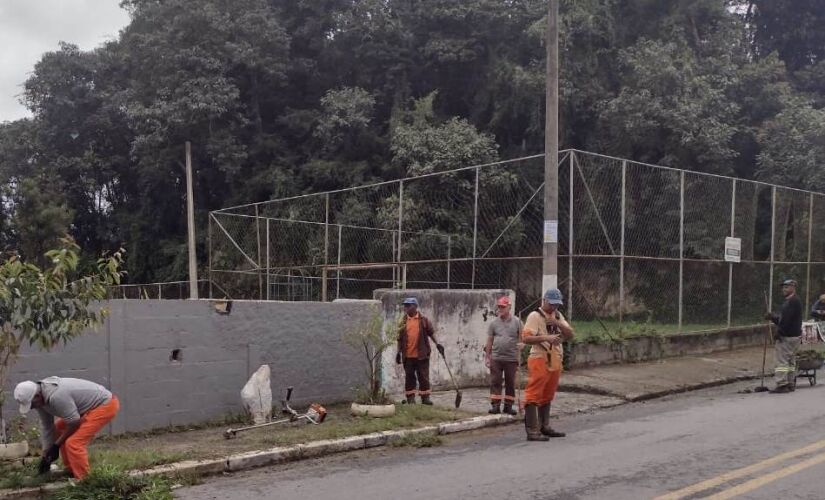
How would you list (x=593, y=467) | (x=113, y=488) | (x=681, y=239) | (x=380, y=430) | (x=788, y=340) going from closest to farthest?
(x=113, y=488), (x=593, y=467), (x=380, y=430), (x=788, y=340), (x=681, y=239)

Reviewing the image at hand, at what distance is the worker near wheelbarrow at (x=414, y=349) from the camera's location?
11148 millimetres

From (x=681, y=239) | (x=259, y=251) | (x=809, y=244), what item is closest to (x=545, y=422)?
(x=681, y=239)

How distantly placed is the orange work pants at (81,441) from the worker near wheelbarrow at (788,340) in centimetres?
989

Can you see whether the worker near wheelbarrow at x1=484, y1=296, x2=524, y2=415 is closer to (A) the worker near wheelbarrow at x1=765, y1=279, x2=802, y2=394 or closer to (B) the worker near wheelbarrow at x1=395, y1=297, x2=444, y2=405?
(B) the worker near wheelbarrow at x1=395, y1=297, x2=444, y2=405

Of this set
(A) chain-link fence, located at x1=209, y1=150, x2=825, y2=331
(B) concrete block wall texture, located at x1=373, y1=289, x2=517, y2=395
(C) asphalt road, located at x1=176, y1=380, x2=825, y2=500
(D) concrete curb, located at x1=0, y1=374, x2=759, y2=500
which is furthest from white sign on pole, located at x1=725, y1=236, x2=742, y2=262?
(D) concrete curb, located at x1=0, y1=374, x2=759, y2=500

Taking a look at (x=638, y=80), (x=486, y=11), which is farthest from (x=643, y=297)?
(x=486, y=11)

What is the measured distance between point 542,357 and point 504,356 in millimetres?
1963

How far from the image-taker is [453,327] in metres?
12.8

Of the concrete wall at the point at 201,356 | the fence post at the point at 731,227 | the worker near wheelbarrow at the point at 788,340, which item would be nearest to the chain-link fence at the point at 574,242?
the fence post at the point at 731,227

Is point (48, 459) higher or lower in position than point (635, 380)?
higher

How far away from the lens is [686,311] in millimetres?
17125

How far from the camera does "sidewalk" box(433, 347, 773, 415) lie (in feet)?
39.0

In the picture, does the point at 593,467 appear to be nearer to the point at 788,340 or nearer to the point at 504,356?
the point at 504,356

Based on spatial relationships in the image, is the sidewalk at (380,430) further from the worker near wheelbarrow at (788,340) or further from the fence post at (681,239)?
the fence post at (681,239)
